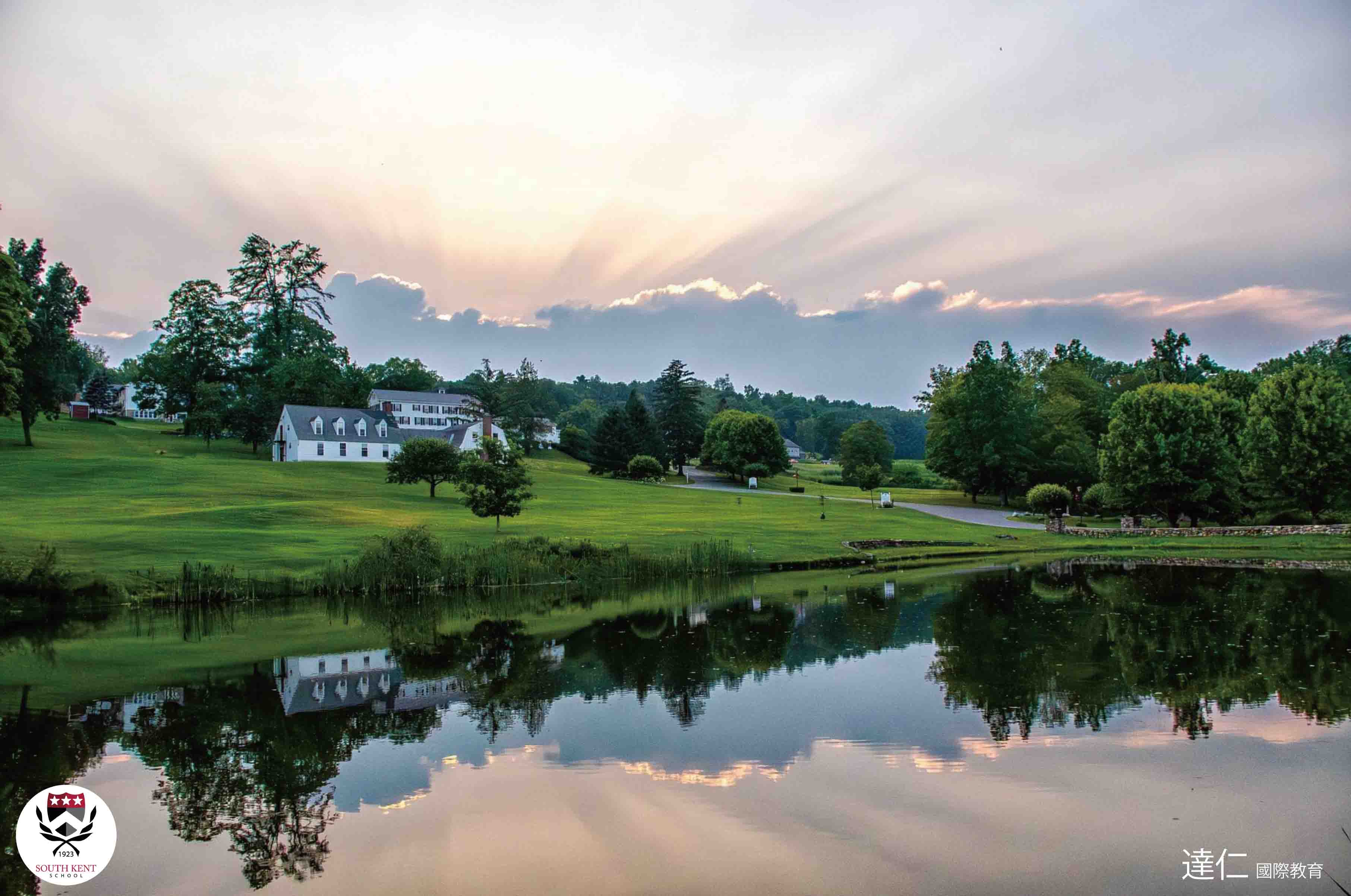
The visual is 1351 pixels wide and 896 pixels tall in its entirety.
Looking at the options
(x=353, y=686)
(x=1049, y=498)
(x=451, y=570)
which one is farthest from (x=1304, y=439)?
(x=353, y=686)

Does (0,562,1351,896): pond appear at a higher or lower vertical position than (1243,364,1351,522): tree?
lower

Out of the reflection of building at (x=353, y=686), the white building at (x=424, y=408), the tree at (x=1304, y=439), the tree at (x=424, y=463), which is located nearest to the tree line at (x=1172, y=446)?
the tree at (x=1304, y=439)

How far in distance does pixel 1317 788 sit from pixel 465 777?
444 inches

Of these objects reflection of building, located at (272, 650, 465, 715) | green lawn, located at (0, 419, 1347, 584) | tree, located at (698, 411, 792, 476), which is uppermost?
tree, located at (698, 411, 792, 476)

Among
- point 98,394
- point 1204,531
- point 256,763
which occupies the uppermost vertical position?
point 98,394

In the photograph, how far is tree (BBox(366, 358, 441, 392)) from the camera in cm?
13362

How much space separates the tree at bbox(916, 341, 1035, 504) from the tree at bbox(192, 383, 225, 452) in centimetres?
7234

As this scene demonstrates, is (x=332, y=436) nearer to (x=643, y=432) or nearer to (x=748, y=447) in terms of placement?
(x=643, y=432)

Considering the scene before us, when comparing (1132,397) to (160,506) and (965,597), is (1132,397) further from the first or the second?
(160,506)

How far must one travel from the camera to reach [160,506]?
1875 inches

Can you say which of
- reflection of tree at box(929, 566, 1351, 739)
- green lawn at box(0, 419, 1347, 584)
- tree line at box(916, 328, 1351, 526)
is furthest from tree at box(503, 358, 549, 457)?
reflection of tree at box(929, 566, 1351, 739)

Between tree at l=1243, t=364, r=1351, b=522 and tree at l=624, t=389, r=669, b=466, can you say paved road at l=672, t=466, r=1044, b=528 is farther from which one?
tree at l=1243, t=364, r=1351, b=522

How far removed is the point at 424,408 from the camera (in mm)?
125250

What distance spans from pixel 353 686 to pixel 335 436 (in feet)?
253
